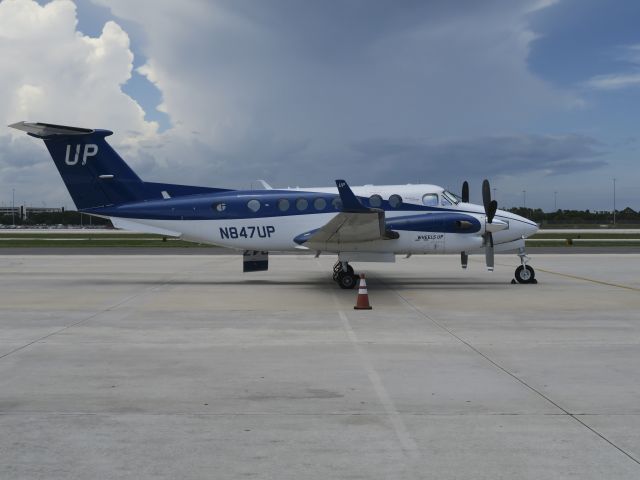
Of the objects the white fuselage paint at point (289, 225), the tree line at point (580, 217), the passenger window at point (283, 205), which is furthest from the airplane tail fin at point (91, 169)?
the tree line at point (580, 217)

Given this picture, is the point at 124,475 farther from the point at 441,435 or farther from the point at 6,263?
the point at 6,263

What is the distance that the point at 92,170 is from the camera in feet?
61.3

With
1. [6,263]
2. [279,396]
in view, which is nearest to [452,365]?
[279,396]

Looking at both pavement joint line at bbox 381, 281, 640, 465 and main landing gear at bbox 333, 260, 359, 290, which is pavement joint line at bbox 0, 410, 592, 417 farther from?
main landing gear at bbox 333, 260, 359, 290

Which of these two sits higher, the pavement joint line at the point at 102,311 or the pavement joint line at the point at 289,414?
the pavement joint line at the point at 102,311

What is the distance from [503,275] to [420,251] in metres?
5.53

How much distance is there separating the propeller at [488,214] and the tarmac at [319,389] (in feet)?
8.17

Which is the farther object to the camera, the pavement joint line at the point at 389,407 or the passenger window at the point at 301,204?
the passenger window at the point at 301,204

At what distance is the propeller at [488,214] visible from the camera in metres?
17.3

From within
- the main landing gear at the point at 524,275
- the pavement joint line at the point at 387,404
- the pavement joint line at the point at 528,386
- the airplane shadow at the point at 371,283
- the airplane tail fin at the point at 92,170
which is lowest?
the pavement joint line at the point at 528,386

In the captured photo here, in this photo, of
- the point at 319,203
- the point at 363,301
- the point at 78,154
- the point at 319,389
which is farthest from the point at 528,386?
the point at 78,154

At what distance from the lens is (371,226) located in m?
16.6

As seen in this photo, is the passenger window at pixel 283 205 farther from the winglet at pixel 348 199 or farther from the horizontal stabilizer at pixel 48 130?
the horizontal stabilizer at pixel 48 130

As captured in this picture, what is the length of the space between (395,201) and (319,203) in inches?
90.6
